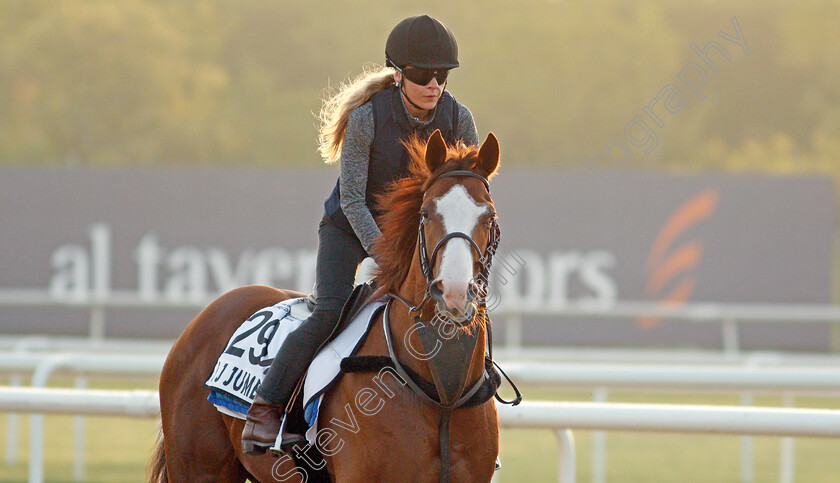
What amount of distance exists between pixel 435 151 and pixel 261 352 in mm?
1090

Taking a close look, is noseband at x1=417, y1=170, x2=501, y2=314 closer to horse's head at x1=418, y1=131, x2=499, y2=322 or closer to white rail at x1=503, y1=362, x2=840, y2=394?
horse's head at x1=418, y1=131, x2=499, y2=322

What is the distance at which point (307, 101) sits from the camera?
3475 centimetres

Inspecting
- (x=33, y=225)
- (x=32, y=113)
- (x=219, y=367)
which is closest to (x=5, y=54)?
(x=32, y=113)

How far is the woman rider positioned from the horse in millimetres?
131

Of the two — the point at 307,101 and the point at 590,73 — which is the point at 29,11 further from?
the point at 590,73

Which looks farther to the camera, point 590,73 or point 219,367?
point 590,73

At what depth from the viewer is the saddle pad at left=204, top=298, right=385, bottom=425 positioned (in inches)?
138

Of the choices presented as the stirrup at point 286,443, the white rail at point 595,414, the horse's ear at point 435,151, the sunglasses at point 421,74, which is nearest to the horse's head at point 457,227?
the horse's ear at point 435,151

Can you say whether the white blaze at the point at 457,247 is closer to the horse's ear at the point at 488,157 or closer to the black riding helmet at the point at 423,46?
the horse's ear at the point at 488,157

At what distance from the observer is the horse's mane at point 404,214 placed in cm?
331

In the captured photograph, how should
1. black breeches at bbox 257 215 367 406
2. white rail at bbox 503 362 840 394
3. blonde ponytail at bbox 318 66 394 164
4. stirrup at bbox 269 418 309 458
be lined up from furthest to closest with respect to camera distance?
1. white rail at bbox 503 362 840 394
2. blonde ponytail at bbox 318 66 394 164
3. black breeches at bbox 257 215 367 406
4. stirrup at bbox 269 418 309 458

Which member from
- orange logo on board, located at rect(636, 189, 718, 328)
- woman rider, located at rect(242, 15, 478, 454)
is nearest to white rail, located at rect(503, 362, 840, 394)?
woman rider, located at rect(242, 15, 478, 454)

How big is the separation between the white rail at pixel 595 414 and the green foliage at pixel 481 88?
27.6 m

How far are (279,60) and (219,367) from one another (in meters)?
37.0
